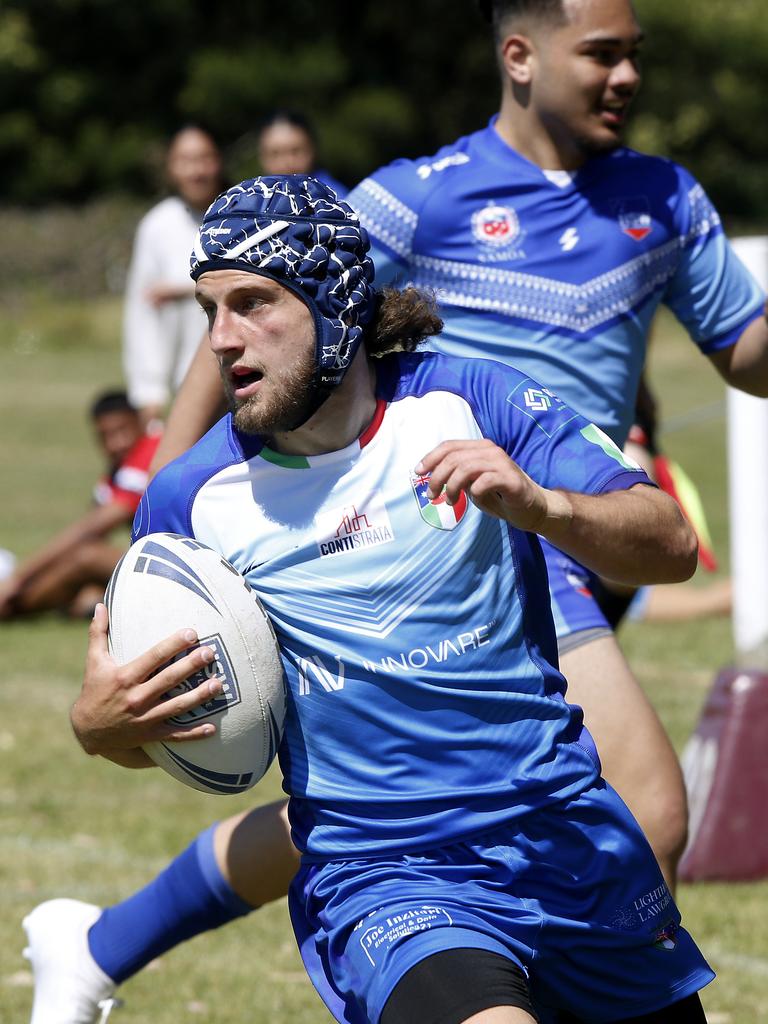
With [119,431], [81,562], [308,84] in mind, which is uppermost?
[119,431]

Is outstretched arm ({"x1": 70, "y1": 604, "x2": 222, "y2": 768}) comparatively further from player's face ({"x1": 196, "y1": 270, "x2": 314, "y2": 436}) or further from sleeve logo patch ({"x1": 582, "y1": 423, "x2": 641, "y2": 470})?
sleeve logo patch ({"x1": 582, "y1": 423, "x2": 641, "y2": 470})

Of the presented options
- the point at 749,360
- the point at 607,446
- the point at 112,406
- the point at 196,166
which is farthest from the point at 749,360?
the point at 112,406

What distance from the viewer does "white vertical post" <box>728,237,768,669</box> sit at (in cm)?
608

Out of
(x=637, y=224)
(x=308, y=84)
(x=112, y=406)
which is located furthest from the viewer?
(x=308, y=84)

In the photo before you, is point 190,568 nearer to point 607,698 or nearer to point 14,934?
point 607,698

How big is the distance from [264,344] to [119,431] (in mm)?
8139

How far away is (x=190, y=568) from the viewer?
9.87 ft

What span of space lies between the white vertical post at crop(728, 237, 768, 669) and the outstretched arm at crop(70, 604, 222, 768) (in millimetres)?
3402

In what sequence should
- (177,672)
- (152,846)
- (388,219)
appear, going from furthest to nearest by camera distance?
(152,846), (388,219), (177,672)

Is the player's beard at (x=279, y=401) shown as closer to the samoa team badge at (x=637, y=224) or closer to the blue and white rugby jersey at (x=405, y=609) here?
the blue and white rugby jersey at (x=405, y=609)

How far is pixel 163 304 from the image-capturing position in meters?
9.72

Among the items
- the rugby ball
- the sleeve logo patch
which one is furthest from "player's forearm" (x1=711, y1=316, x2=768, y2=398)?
the rugby ball

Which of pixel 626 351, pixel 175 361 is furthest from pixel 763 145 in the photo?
pixel 626 351

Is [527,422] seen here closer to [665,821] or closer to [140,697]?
[140,697]
